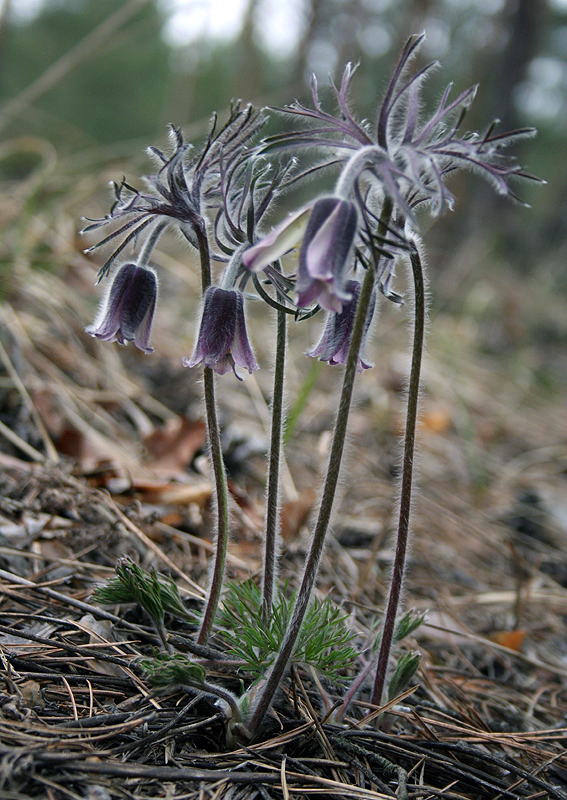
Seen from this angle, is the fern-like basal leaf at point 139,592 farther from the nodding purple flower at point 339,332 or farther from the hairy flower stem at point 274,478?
the nodding purple flower at point 339,332

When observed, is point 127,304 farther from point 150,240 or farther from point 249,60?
point 249,60

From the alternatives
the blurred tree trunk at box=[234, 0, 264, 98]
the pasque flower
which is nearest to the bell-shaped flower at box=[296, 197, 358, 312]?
the pasque flower

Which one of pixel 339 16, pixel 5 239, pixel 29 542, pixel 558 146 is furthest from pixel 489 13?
pixel 29 542

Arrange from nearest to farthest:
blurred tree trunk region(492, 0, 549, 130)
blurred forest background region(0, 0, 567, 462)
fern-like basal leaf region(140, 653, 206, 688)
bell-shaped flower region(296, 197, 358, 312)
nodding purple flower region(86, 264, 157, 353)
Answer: bell-shaped flower region(296, 197, 358, 312) → fern-like basal leaf region(140, 653, 206, 688) → nodding purple flower region(86, 264, 157, 353) → blurred forest background region(0, 0, 567, 462) → blurred tree trunk region(492, 0, 549, 130)

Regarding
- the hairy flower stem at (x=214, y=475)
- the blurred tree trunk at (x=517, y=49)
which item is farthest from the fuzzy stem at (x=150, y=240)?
the blurred tree trunk at (x=517, y=49)

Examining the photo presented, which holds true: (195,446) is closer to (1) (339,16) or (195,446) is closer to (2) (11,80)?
(1) (339,16)

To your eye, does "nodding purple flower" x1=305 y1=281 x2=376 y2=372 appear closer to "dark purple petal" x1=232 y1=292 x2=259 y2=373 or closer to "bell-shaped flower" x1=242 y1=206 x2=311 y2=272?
"dark purple petal" x1=232 y1=292 x2=259 y2=373

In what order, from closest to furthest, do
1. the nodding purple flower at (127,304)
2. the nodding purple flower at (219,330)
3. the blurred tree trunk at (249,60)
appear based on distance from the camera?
the nodding purple flower at (219,330), the nodding purple flower at (127,304), the blurred tree trunk at (249,60)
